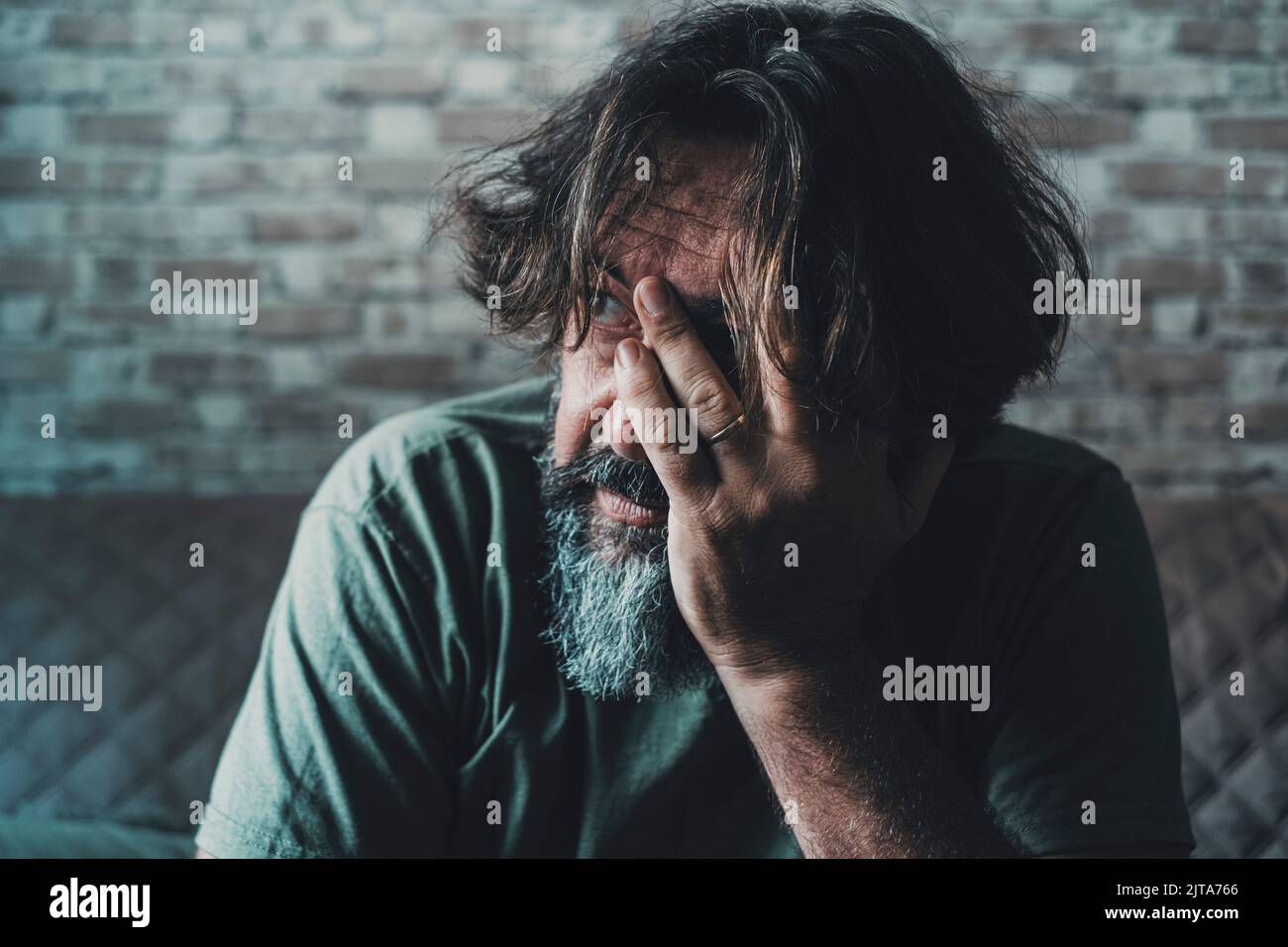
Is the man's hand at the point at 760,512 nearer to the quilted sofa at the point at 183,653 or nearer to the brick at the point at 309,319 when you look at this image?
the quilted sofa at the point at 183,653

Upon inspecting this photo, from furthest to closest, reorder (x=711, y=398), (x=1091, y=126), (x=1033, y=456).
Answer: (x=1091, y=126) < (x=1033, y=456) < (x=711, y=398)

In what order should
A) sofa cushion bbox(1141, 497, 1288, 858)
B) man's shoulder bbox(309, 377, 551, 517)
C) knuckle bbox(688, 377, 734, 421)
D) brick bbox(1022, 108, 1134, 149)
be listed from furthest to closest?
brick bbox(1022, 108, 1134, 149), sofa cushion bbox(1141, 497, 1288, 858), man's shoulder bbox(309, 377, 551, 517), knuckle bbox(688, 377, 734, 421)

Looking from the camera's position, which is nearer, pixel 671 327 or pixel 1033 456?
pixel 671 327

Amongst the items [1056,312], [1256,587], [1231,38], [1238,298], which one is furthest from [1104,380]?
[1056,312]

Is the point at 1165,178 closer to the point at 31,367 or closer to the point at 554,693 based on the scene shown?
the point at 554,693

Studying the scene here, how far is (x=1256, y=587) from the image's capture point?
4.10 ft

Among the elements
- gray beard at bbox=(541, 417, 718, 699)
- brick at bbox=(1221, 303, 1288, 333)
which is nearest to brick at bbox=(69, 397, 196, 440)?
gray beard at bbox=(541, 417, 718, 699)

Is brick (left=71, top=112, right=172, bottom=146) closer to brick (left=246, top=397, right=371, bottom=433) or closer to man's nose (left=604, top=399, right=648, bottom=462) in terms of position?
brick (left=246, top=397, right=371, bottom=433)

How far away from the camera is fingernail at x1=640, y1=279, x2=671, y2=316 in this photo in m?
0.77

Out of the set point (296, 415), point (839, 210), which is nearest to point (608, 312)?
point (839, 210)

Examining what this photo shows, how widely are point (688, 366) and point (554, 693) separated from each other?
1.05ft

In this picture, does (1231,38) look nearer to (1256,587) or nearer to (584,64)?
(1256,587)

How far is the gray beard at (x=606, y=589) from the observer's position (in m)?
0.86

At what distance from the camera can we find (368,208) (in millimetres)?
1519
